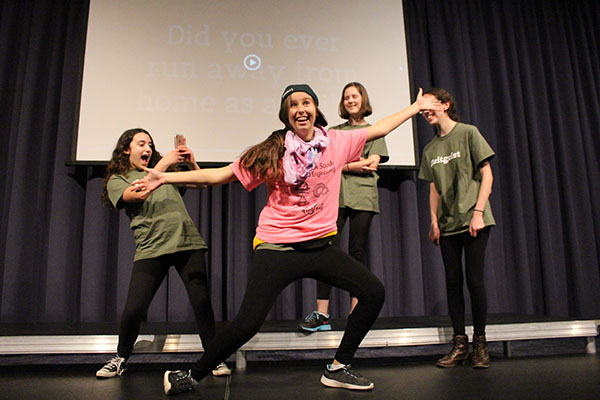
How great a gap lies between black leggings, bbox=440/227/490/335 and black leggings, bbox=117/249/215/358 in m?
1.22

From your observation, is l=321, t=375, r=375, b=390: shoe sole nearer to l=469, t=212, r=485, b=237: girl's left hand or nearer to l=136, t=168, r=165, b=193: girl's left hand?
l=469, t=212, r=485, b=237: girl's left hand

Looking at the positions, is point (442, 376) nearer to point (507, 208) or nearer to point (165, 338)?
point (165, 338)

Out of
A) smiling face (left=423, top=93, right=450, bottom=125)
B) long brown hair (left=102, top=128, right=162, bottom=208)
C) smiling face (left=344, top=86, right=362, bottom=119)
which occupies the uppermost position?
smiling face (left=344, top=86, right=362, bottom=119)

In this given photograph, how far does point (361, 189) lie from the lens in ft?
8.03

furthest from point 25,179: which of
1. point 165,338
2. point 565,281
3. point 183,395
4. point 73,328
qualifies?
point 565,281

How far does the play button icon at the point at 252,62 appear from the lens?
357 cm

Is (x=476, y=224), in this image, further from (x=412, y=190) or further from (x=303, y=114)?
(x=412, y=190)

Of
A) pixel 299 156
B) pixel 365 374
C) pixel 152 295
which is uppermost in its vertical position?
pixel 299 156

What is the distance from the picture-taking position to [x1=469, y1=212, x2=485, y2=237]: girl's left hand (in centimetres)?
198

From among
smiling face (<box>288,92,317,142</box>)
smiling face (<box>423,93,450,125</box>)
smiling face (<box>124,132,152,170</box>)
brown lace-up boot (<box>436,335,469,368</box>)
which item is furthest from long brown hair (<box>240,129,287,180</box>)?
brown lace-up boot (<box>436,335,469,368</box>)

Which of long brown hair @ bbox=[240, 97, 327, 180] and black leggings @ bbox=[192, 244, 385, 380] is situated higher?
long brown hair @ bbox=[240, 97, 327, 180]

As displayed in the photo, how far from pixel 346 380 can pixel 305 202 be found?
2.51 ft

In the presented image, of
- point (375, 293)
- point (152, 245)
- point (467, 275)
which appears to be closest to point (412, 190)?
point (467, 275)

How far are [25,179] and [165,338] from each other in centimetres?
220
